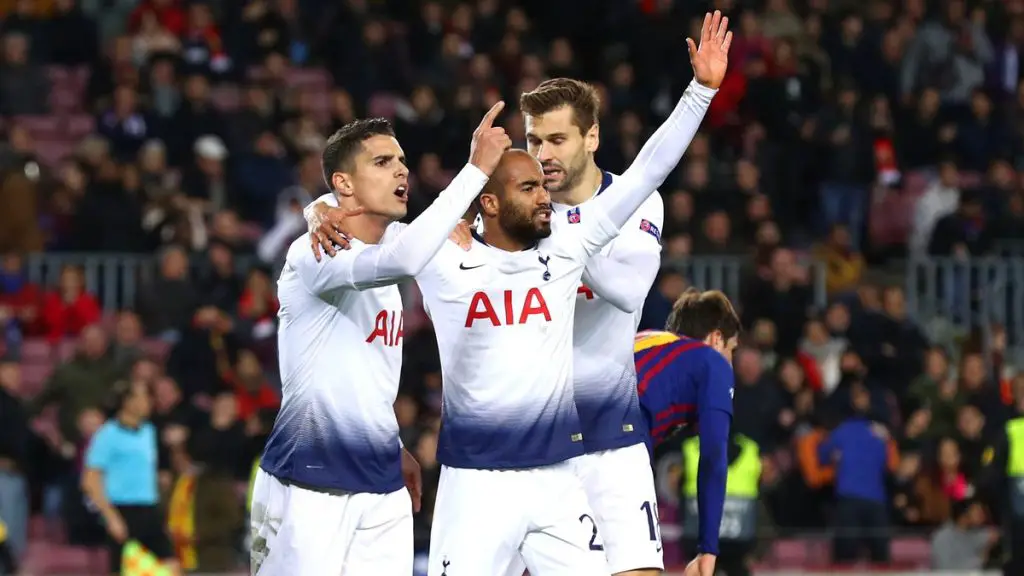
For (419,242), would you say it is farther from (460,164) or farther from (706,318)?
(460,164)

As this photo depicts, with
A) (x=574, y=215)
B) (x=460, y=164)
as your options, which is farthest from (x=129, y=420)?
(x=574, y=215)

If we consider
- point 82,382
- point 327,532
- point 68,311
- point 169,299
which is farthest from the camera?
point 68,311

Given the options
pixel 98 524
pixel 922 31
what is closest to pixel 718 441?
pixel 98 524

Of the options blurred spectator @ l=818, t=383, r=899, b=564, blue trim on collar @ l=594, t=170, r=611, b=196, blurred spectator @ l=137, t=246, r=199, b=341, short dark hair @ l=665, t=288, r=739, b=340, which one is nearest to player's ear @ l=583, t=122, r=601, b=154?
blue trim on collar @ l=594, t=170, r=611, b=196

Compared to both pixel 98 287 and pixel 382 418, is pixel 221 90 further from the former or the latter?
pixel 382 418

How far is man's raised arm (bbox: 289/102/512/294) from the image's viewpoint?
7559 millimetres

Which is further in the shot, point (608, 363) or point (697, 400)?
point (697, 400)

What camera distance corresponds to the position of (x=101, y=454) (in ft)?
49.2

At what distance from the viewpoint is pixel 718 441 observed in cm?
878

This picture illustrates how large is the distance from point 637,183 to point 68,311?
38.7 feet

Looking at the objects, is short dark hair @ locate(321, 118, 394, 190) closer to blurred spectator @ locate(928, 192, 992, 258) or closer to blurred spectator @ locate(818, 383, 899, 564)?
blurred spectator @ locate(818, 383, 899, 564)

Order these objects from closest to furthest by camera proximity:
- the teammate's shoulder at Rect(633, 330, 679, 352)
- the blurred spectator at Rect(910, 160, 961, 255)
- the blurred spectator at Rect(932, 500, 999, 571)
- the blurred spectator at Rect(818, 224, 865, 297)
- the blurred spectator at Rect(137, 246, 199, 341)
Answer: the teammate's shoulder at Rect(633, 330, 679, 352), the blurred spectator at Rect(932, 500, 999, 571), the blurred spectator at Rect(137, 246, 199, 341), the blurred spectator at Rect(818, 224, 865, 297), the blurred spectator at Rect(910, 160, 961, 255)

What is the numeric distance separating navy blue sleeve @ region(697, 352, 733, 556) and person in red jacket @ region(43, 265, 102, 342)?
432 inches

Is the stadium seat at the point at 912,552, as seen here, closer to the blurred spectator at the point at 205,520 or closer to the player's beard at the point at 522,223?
the blurred spectator at the point at 205,520
